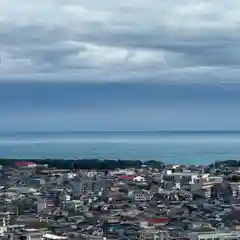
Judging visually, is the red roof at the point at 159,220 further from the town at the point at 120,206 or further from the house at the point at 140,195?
the house at the point at 140,195

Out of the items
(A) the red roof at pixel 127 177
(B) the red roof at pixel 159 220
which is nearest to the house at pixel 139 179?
(A) the red roof at pixel 127 177

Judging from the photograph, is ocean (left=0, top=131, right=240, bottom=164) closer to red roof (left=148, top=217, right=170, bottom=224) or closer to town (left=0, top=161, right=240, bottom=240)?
town (left=0, top=161, right=240, bottom=240)

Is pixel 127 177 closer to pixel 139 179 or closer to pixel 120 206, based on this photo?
pixel 139 179

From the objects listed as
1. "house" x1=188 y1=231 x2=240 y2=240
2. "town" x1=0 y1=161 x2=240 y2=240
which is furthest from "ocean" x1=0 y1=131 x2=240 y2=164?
"house" x1=188 y1=231 x2=240 y2=240

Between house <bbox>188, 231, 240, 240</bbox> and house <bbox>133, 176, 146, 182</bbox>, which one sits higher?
house <bbox>133, 176, 146, 182</bbox>

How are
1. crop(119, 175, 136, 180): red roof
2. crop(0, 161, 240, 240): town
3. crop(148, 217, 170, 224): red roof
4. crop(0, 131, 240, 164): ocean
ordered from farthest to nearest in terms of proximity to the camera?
crop(0, 131, 240, 164): ocean
crop(119, 175, 136, 180): red roof
crop(148, 217, 170, 224): red roof
crop(0, 161, 240, 240): town

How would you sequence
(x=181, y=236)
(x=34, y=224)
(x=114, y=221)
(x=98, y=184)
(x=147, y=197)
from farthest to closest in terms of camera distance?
(x=98, y=184)
(x=147, y=197)
(x=114, y=221)
(x=34, y=224)
(x=181, y=236)

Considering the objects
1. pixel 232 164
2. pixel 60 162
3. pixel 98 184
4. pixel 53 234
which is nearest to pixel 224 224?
pixel 53 234

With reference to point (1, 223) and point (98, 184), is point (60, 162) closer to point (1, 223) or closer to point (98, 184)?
point (98, 184)

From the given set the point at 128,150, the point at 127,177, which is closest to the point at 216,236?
the point at 127,177
